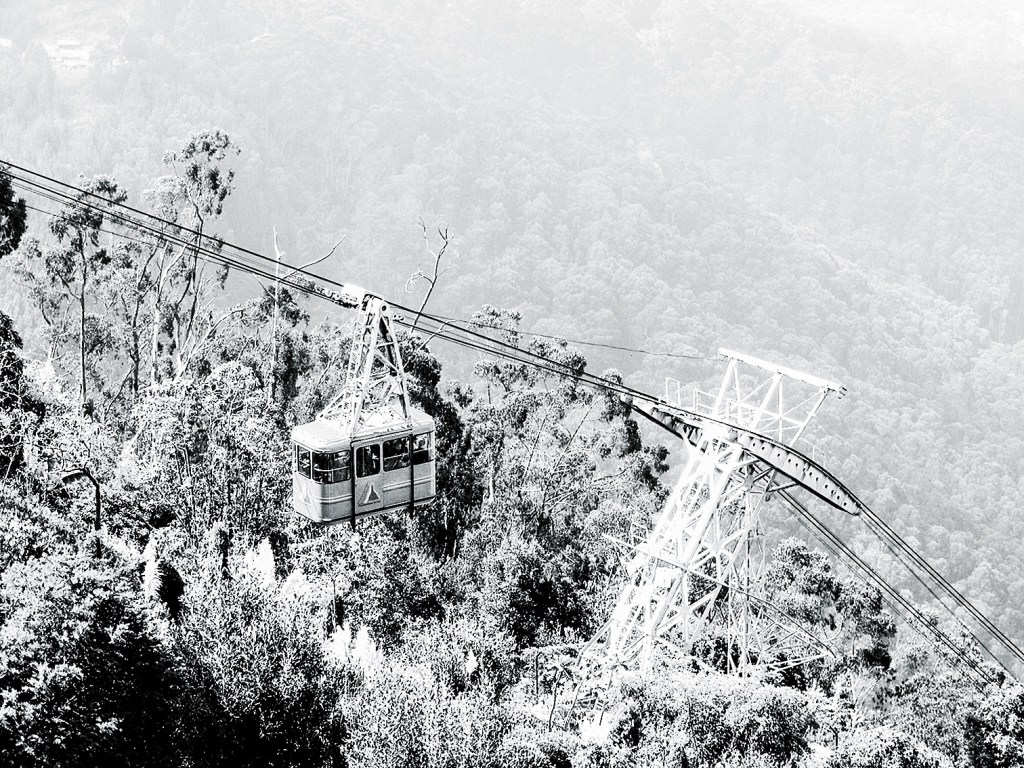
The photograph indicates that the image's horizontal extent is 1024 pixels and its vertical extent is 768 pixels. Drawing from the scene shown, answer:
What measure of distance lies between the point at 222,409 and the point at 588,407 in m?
14.0

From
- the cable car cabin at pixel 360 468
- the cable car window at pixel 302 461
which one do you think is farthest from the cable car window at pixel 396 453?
the cable car window at pixel 302 461

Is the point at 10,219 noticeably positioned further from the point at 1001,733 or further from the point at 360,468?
the point at 1001,733

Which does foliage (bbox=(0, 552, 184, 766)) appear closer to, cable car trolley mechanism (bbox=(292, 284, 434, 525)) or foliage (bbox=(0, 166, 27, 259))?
cable car trolley mechanism (bbox=(292, 284, 434, 525))

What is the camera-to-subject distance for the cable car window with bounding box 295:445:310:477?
1830 centimetres

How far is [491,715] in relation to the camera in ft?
51.2

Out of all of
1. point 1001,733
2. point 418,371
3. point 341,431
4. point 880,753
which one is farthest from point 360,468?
point 1001,733

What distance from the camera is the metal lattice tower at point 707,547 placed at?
22.3 metres

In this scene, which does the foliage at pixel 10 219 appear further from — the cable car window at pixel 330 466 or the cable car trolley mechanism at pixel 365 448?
the cable car window at pixel 330 466

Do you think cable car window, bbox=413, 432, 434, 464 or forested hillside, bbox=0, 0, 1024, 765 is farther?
cable car window, bbox=413, 432, 434, 464

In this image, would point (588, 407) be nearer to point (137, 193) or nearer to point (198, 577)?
point (198, 577)

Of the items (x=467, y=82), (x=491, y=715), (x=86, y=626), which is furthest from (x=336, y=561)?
(x=467, y=82)

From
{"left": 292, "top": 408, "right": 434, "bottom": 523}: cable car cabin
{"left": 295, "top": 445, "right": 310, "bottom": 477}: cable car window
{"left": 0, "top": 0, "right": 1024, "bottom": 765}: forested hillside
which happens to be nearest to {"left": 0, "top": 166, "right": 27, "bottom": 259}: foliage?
{"left": 0, "top": 0, "right": 1024, "bottom": 765}: forested hillside

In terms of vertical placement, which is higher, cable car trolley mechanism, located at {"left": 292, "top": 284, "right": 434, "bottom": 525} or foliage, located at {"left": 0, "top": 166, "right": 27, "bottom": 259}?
foliage, located at {"left": 0, "top": 166, "right": 27, "bottom": 259}

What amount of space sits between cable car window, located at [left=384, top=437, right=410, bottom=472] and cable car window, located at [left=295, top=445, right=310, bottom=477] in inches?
47.4
